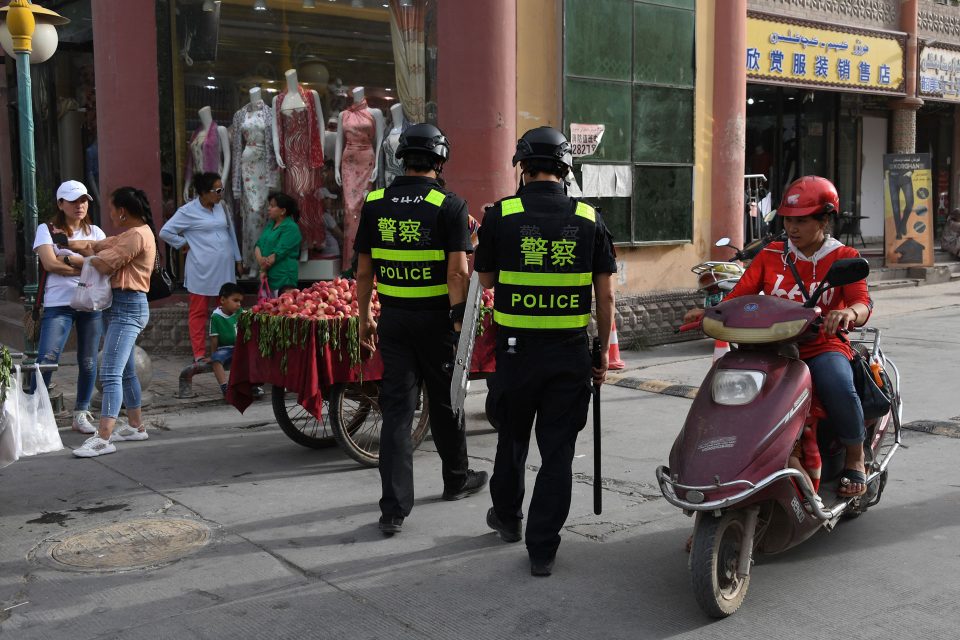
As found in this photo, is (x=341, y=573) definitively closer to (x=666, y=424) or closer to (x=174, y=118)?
(x=666, y=424)

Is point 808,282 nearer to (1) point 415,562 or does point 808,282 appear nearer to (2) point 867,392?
(2) point 867,392

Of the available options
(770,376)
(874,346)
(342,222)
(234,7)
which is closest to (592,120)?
(342,222)

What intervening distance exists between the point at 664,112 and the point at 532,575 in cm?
835

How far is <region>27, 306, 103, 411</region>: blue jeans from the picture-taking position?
748 centimetres

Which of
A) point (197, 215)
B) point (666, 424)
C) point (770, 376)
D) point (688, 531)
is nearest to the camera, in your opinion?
point (770, 376)

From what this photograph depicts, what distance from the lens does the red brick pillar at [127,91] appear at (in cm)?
1020

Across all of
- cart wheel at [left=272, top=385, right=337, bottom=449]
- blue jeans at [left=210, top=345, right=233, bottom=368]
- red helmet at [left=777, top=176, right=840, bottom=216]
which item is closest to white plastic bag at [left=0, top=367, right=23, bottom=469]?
cart wheel at [left=272, top=385, right=337, bottom=449]

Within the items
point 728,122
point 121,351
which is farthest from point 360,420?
point 728,122

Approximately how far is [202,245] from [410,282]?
4863mm

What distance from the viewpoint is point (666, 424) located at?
772cm

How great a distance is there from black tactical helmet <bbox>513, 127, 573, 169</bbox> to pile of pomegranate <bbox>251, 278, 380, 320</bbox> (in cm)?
231

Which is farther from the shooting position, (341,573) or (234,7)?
(234,7)

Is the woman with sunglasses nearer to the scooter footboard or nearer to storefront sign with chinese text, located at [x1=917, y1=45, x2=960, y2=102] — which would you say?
the scooter footboard

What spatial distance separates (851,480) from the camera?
4.64 m
